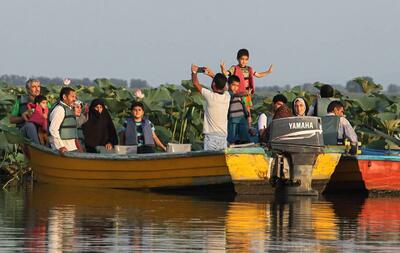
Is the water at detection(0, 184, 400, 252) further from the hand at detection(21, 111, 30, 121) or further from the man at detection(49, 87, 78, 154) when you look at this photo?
the hand at detection(21, 111, 30, 121)

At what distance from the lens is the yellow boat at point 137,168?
20.1m

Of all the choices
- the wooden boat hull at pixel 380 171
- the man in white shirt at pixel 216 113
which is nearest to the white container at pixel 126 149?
the man in white shirt at pixel 216 113

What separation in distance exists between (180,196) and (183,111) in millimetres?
5788

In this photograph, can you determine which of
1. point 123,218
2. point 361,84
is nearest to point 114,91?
point 361,84

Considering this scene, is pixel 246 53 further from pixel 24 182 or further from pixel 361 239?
pixel 361 239

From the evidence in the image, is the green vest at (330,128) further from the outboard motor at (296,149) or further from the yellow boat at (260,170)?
the outboard motor at (296,149)

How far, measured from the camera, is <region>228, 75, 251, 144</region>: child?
21.2 metres

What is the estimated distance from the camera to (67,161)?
2178 centimetres

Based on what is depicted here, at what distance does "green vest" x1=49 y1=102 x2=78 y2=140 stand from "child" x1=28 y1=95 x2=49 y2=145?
3.01 ft

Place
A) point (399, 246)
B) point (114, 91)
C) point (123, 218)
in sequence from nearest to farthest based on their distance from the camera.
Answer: point (399, 246), point (123, 218), point (114, 91)

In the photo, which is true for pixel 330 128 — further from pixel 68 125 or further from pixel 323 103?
pixel 68 125

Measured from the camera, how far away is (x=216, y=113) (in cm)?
2052

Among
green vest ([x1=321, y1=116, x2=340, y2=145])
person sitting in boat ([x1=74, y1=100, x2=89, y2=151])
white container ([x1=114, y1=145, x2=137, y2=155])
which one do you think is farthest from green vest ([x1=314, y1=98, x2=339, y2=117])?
person sitting in boat ([x1=74, y1=100, x2=89, y2=151])

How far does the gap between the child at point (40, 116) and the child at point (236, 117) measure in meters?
2.91
